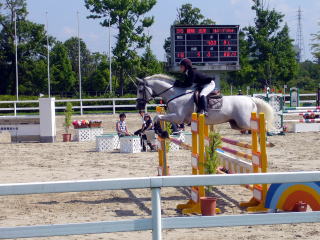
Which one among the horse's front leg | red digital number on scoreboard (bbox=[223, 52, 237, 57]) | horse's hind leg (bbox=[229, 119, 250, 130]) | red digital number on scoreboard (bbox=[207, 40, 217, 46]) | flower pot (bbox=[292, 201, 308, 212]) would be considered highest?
red digital number on scoreboard (bbox=[207, 40, 217, 46])

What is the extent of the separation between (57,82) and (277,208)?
4478cm

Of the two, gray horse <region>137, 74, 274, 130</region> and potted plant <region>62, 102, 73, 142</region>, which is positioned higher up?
gray horse <region>137, 74, 274, 130</region>

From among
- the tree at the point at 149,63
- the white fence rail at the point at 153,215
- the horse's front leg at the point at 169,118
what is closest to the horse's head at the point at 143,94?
the horse's front leg at the point at 169,118

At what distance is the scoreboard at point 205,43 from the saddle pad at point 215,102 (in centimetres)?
1575

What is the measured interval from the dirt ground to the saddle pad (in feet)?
4.64

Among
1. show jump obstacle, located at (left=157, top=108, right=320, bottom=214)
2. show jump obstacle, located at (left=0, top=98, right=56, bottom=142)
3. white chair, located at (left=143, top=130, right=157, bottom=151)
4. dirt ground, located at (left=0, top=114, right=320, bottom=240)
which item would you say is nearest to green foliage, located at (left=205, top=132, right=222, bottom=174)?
show jump obstacle, located at (left=157, top=108, right=320, bottom=214)

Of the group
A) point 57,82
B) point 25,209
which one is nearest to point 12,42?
point 57,82

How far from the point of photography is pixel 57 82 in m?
49.3

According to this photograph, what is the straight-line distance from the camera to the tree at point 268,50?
136 ft

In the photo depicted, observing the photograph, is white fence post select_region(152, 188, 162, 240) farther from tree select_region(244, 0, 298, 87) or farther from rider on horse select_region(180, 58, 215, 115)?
tree select_region(244, 0, 298, 87)

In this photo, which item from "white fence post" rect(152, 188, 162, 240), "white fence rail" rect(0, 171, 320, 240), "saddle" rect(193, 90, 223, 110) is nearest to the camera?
"white fence rail" rect(0, 171, 320, 240)

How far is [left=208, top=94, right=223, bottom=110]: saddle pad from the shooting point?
892cm

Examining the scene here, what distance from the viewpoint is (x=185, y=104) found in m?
8.81

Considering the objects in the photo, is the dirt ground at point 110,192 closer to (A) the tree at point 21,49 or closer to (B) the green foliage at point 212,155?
(B) the green foliage at point 212,155
